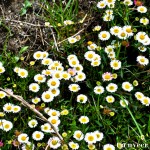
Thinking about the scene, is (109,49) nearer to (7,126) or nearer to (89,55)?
(89,55)

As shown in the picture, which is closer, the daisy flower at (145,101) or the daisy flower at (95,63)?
the daisy flower at (145,101)

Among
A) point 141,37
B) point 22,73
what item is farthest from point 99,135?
point 141,37

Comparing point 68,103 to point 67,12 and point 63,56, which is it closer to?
point 63,56

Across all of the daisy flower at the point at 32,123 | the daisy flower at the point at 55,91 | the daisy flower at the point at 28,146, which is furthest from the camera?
the daisy flower at the point at 55,91

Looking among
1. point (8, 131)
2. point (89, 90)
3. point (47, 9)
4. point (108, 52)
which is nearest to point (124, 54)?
point (108, 52)

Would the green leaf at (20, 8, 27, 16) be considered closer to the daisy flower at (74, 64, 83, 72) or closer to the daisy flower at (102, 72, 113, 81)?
the daisy flower at (74, 64, 83, 72)

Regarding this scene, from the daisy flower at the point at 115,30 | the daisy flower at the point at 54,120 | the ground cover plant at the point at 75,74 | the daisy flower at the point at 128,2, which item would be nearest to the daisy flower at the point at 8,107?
the ground cover plant at the point at 75,74

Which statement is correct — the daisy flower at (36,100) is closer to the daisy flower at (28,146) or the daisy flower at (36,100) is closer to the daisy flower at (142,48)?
the daisy flower at (28,146)
